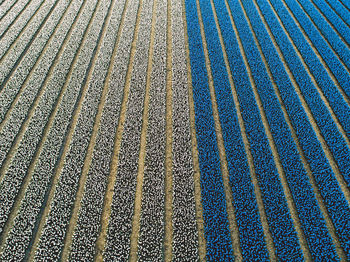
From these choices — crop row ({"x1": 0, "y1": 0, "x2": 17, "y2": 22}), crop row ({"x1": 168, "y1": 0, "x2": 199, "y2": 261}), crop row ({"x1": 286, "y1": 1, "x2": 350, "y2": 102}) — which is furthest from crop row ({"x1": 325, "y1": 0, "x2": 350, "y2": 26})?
crop row ({"x1": 0, "y1": 0, "x2": 17, "y2": 22})

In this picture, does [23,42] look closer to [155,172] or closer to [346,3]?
[155,172]

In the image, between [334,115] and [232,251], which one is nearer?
[232,251]

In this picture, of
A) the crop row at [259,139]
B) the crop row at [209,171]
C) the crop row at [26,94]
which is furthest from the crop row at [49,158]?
the crop row at [259,139]

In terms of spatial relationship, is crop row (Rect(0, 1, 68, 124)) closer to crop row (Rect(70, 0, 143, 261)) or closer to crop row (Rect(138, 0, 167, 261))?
crop row (Rect(70, 0, 143, 261))

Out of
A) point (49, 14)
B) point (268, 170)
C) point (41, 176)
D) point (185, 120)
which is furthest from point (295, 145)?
point (49, 14)

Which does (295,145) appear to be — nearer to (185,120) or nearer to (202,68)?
(185,120)

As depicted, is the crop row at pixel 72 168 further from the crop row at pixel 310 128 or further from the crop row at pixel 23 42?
the crop row at pixel 310 128

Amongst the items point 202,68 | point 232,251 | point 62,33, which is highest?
point 62,33
